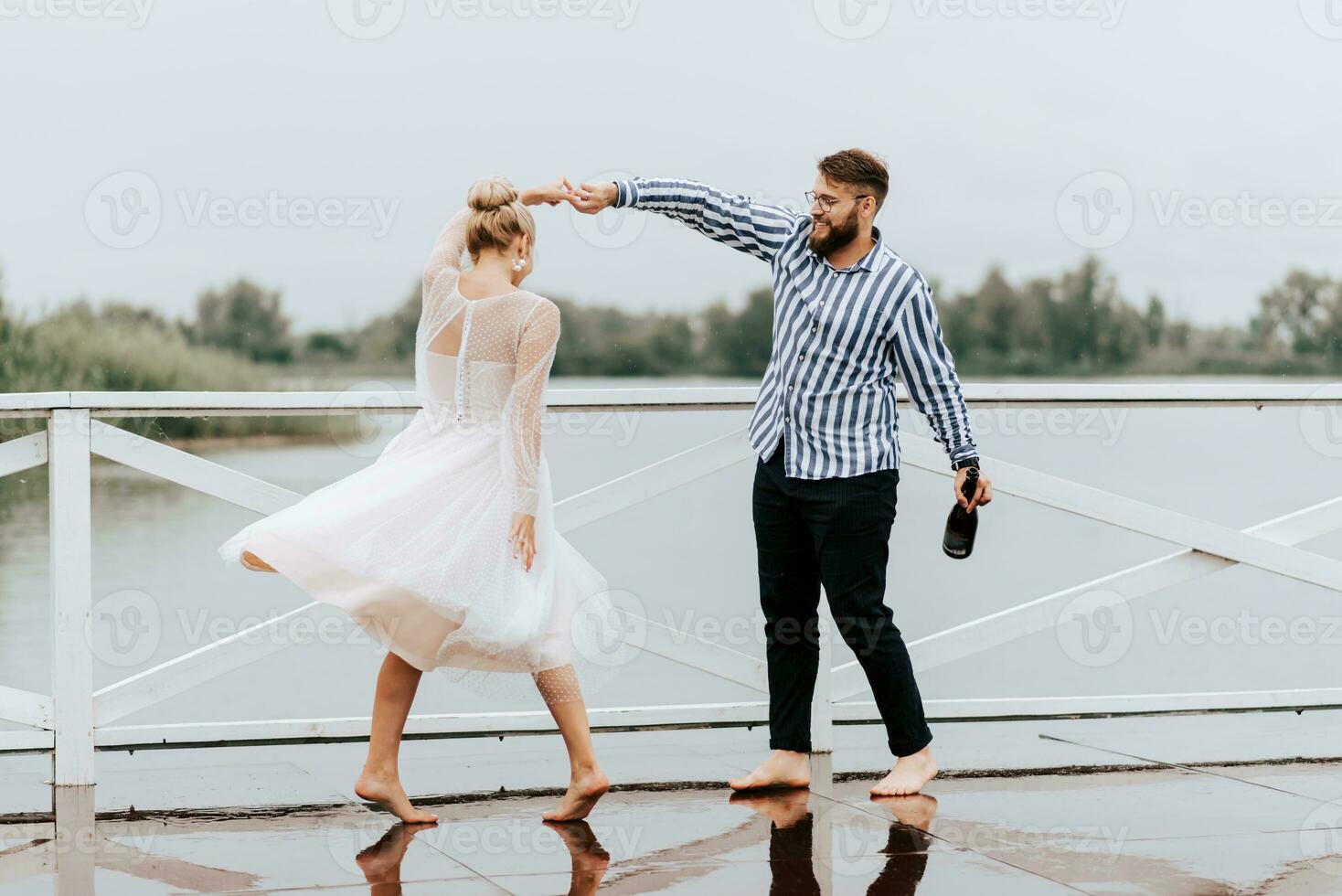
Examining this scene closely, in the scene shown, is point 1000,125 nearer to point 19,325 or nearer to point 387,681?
point 19,325

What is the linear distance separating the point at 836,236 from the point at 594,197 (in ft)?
1.86

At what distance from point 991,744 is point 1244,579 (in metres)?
15.0

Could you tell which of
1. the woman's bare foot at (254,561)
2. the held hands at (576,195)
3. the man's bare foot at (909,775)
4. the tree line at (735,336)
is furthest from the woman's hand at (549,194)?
the tree line at (735,336)

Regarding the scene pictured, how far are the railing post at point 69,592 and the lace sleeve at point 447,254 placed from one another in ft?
3.42

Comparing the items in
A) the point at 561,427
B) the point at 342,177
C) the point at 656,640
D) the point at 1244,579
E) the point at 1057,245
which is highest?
the point at 342,177

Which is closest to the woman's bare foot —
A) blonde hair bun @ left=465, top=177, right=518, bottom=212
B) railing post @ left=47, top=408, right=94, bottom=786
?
railing post @ left=47, top=408, right=94, bottom=786

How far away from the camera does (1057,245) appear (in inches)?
1148

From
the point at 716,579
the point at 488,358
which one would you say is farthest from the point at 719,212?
the point at 716,579

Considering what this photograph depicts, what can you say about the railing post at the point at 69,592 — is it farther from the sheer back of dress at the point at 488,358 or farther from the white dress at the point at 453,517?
the sheer back of dress at the point at 488,358

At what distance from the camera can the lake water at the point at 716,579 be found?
603 centimetres

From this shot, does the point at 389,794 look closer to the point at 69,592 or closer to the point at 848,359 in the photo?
the point at 69,592

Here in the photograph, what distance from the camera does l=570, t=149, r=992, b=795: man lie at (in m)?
3.33

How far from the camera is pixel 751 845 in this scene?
293 cm

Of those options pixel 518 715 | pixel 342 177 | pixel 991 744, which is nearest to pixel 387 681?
pixel 518 715
